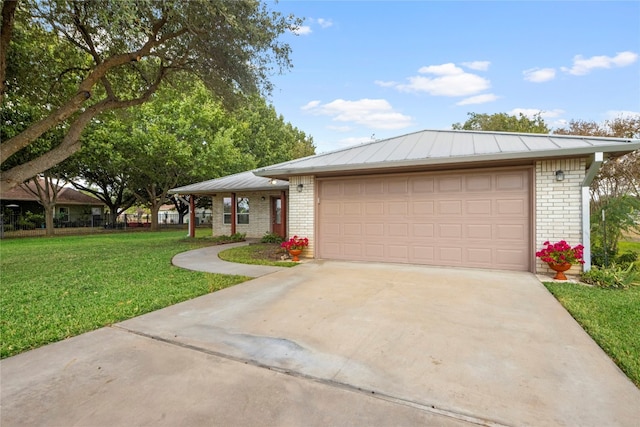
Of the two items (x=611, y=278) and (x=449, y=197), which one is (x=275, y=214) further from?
(x=611, y=278)

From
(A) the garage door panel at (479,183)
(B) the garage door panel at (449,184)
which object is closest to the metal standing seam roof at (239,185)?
(B) the garage door panel at (449,184)

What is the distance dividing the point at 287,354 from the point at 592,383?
8.33 ft

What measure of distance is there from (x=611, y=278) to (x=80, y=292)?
948 centimetres

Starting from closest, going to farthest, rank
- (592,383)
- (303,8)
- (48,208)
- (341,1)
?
(592,383)
(303,8)
(341,1)
(48,208)

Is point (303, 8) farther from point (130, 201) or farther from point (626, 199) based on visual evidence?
point (130, 201)

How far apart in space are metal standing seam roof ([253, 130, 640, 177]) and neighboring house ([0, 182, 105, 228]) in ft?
80.4

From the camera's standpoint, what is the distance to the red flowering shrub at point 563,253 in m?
6.05

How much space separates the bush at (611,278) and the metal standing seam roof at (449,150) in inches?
88.3

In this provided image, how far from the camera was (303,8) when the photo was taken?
8.15 m

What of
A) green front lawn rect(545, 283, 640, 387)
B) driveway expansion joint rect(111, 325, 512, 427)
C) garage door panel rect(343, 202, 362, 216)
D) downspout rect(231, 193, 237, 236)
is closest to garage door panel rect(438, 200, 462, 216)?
garage door panel rect(343, 202, 362, 216)

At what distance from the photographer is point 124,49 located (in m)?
7.68

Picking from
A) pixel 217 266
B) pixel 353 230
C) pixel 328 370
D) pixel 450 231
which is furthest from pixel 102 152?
pixel 328 370

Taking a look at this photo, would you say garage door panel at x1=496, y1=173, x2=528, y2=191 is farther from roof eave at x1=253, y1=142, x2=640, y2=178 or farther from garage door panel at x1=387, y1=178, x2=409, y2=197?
garage door panel at x1=387, y1=178, x2=409, y2=197

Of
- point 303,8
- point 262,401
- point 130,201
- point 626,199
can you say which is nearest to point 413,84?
point 303,8
